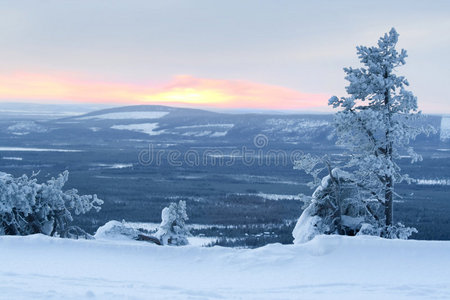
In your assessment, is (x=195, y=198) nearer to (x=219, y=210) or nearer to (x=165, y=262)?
(x=219, y=210)

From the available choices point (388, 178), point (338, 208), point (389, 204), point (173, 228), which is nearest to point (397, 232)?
point (389, 204)

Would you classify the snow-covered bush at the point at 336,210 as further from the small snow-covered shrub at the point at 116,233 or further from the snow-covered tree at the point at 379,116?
the small snow-covered shrub at the point at 116,233

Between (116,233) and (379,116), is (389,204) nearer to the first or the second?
(379,116)

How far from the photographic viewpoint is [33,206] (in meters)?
21.4

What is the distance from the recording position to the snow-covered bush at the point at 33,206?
794 inches

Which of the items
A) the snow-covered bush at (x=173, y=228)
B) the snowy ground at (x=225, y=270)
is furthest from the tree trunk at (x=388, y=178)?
the snow-covered bush at (x=173, y=228)

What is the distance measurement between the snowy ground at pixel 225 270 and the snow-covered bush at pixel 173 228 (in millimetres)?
8556

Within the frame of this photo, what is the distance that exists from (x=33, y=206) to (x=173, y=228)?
6.06 m

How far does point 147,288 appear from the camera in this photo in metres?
12.2

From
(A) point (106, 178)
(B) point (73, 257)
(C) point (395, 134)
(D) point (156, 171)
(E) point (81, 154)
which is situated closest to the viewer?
(B) point (73, 257)

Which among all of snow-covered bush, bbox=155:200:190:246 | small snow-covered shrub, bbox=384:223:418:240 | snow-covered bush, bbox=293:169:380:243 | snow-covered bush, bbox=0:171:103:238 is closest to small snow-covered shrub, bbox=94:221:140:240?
snow-covered bush, bbox=0:171:103:238

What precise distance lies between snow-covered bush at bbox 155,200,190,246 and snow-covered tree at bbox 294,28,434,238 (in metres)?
6.13

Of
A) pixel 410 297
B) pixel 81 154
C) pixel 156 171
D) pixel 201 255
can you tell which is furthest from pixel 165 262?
pixel 81 154

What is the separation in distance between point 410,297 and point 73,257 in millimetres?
8317
